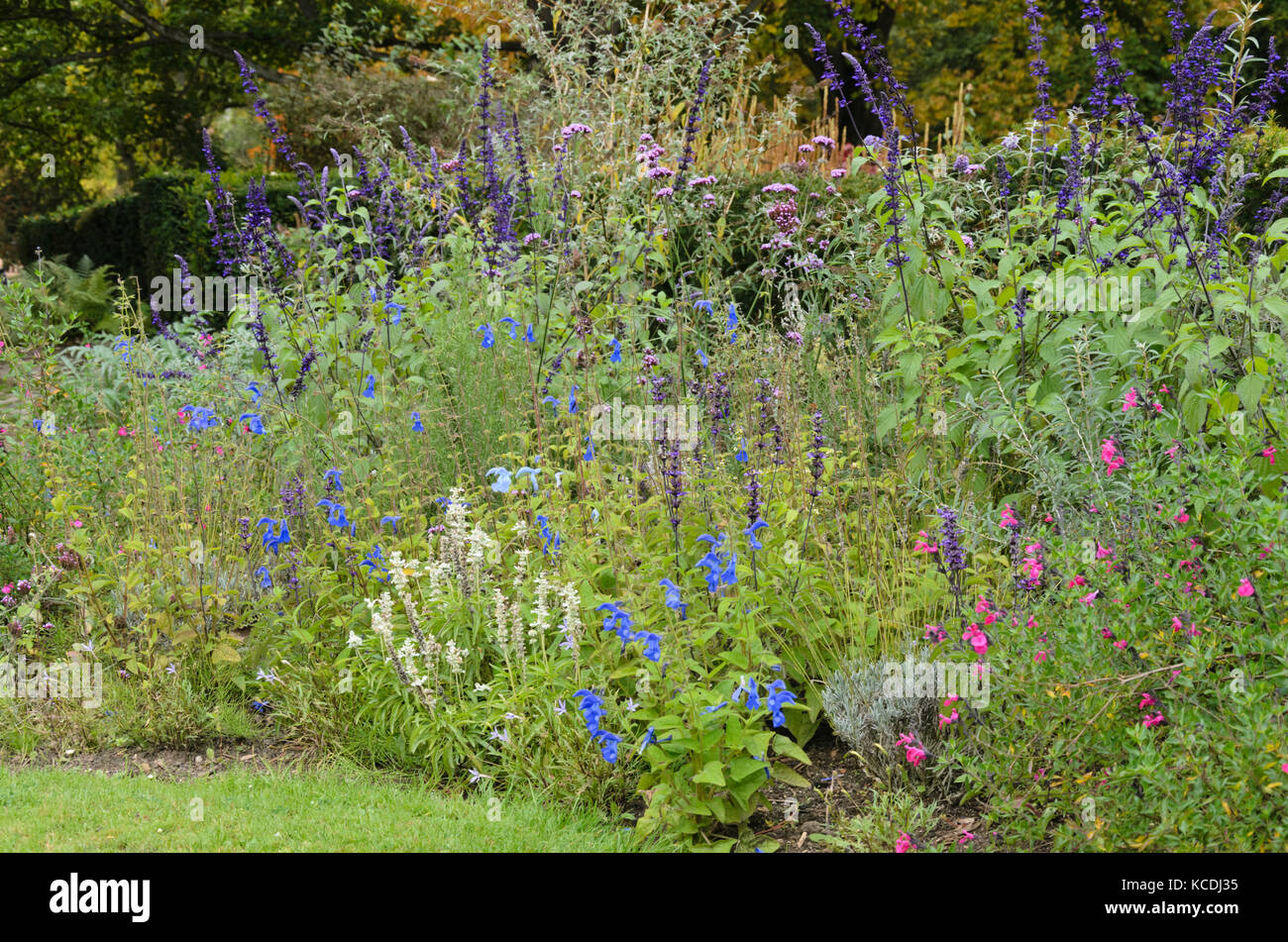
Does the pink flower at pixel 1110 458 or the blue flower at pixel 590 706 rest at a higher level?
the pink flower at pixel 1110 458

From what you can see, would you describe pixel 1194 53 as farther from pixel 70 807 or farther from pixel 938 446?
pixel 70 807

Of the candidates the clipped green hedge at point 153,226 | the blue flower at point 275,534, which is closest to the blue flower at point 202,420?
the blue flower at point 275,534

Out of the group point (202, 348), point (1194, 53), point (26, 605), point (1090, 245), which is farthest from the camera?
point (202, 348)

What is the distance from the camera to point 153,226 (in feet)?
48.1

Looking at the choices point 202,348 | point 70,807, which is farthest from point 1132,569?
point 202,348

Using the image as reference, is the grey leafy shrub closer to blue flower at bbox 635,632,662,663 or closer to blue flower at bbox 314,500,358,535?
blue flower at bbox 635,632,662,663

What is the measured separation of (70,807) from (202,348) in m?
2.98

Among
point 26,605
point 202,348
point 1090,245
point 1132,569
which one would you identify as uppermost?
point 1090,245

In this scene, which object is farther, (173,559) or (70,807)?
(173,559)

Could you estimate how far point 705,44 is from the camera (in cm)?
946

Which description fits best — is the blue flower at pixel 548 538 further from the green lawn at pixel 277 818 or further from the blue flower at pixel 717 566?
the green lawn at pixel 277 818

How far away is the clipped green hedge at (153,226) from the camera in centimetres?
1348

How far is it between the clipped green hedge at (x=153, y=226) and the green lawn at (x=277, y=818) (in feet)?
32.2

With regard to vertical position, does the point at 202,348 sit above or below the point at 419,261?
below
